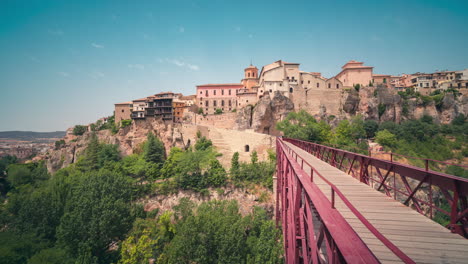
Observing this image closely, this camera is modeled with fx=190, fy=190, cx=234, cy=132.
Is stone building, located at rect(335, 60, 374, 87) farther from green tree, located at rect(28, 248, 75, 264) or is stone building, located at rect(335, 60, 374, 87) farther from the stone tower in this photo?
green tree, located at rect(28, 248, 75, 264)

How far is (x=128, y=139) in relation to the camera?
124ft

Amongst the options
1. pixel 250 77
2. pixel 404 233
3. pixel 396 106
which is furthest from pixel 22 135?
pixel 396 106

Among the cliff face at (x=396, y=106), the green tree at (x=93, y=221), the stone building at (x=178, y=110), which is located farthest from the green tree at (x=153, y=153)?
the cliff face at (x=396, y=106)

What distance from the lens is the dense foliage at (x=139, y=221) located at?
14.5 meters

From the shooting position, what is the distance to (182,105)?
4409 centimetres

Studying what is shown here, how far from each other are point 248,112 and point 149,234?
1061 inches

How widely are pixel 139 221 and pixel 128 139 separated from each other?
78.2ft

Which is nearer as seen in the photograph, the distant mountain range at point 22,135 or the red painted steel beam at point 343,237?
the red painted steel beam at point 343,237

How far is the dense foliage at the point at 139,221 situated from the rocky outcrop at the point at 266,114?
10132 mm

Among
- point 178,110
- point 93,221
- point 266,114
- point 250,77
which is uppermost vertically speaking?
point 250,77

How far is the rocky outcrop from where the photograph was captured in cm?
3647

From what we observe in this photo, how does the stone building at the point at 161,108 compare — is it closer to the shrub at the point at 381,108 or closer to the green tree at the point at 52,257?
the green tree at the point at 52,257

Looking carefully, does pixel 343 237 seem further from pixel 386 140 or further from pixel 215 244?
pixel 386 140

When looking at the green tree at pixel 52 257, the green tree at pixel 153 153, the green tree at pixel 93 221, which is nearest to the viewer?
the green tree at pixel 52 257
